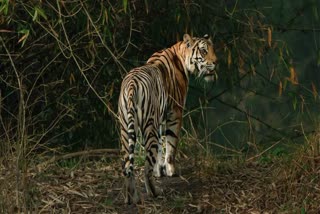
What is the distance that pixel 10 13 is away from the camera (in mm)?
9586

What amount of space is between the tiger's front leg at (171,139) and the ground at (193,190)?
0.08 metres

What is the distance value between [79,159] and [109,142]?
2147 mm

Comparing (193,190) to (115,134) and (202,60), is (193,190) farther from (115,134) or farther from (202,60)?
(115,134)

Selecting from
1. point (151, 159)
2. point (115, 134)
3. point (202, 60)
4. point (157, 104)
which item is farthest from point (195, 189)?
point (115, 134)

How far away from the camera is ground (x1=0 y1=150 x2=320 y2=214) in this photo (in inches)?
310

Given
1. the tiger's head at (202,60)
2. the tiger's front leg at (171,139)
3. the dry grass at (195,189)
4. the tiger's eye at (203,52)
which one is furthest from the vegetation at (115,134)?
the tiger's eye at (203,52)

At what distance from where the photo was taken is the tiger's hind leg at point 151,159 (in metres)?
7.94

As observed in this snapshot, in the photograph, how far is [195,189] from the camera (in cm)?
823

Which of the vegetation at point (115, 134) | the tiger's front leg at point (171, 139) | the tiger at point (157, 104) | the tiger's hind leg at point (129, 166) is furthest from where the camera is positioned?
the tiger's front leg at point (171, 139)

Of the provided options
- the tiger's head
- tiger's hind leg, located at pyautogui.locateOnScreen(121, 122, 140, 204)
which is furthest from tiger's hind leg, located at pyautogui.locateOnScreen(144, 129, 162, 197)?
the tiger's head

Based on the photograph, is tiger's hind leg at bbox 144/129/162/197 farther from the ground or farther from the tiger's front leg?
the tiger's front leg

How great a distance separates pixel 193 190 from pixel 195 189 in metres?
0.03

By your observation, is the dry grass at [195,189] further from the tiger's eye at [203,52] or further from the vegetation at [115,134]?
the tiger's eye at [203,52]

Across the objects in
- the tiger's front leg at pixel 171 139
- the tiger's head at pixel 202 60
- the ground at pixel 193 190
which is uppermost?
the tiger's head at pixel 202 60
